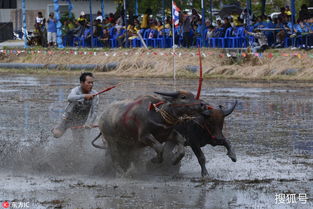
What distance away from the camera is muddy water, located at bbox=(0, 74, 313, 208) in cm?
868

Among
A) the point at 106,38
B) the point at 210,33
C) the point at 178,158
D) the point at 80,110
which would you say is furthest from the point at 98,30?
the point at 178,158

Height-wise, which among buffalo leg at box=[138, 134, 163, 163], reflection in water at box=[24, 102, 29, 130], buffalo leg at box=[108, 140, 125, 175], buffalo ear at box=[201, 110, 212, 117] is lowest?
reflection in water at box=[24, 102, 29, 130]

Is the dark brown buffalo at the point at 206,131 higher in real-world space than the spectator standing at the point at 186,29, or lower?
lower

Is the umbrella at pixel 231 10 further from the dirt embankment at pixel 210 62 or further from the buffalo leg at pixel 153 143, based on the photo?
the buffalo leg at pixel 153 143

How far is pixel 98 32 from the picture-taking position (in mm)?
35656

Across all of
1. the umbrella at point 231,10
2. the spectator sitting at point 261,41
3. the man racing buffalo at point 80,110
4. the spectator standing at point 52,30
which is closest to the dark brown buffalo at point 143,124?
the man racing buffalo at point 80,110

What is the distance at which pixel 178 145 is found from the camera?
988 cm

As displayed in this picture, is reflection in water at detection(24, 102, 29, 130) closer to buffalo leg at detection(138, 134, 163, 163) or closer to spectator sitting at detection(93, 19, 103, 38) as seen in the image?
buffalo leg at detection(138, 134, 163, 163)

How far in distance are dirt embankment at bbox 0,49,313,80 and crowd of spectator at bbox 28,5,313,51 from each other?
3.54ft

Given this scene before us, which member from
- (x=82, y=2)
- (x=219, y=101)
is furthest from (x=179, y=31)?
(x=82, y=2)

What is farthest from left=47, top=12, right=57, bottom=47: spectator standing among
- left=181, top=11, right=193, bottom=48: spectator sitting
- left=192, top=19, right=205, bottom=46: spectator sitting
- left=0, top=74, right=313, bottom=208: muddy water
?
left=0, top=74, right=313, bottom=208: muddy water

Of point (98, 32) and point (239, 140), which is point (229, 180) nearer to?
point (239, 140)

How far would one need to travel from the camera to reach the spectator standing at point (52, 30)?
38.1m

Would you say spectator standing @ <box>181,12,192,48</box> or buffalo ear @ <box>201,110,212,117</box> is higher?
spectator standing @ <box>181,12,192,48</box>
